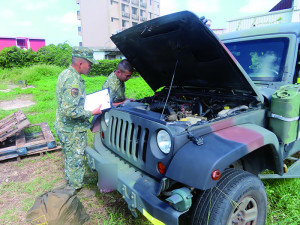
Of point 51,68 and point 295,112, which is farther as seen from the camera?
point 51,68

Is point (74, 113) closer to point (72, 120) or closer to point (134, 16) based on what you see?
point (72, 120)

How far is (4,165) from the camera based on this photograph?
4.05 metres

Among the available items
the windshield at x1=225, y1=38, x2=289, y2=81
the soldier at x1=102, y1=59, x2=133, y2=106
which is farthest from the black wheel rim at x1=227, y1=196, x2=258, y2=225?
the soldier at x1=102, y1=59, x2=133, y2=106

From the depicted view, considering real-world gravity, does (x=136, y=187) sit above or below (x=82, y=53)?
below

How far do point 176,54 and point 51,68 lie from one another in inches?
672

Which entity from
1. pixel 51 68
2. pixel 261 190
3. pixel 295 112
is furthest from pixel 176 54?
pixel 51 68

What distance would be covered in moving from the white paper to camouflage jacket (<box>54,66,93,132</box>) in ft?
0.33

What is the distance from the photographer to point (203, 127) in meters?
1.95

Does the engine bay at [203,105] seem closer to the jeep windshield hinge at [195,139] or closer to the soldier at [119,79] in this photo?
the jeep windshield hinge at [195,139]

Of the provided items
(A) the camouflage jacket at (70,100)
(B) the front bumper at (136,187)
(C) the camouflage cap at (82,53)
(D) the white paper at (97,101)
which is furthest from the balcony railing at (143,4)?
(B) the front bumper at (136,187)

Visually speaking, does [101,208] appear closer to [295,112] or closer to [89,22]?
[295,112]

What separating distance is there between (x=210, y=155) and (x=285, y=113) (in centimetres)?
121

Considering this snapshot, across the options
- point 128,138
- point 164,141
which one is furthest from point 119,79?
point 164,141

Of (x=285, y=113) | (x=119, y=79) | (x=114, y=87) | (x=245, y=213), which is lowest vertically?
(x=245, y=213)
